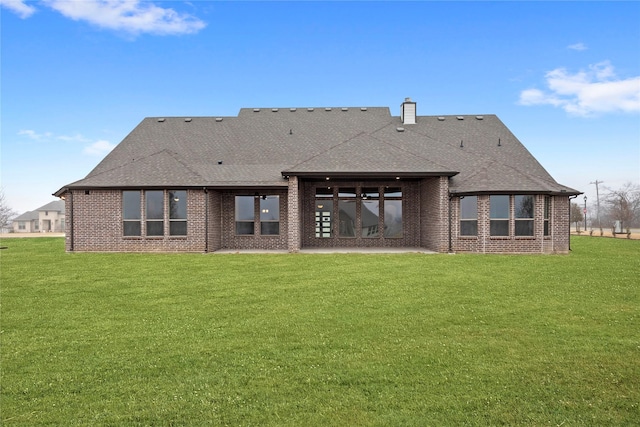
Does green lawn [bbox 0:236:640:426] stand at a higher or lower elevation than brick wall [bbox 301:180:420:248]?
lower

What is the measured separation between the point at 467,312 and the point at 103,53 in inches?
972

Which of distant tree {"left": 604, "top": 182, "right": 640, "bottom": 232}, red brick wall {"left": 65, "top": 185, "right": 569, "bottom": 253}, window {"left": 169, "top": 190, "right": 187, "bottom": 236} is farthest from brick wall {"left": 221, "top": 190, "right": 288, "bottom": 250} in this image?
distant tree {"left": 604, "top": 182, "right": 640, "bottom": 232}

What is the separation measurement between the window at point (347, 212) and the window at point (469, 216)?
550 centimetres

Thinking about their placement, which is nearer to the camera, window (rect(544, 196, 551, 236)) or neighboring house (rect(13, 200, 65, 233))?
window (rect(544, 196, 551, 236))

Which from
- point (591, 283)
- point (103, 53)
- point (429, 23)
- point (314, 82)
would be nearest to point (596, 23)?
point (429, 23)

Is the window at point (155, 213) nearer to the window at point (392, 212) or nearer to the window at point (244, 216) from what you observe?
the window at point (244, 216)

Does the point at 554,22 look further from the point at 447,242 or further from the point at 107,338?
the point at 107,338

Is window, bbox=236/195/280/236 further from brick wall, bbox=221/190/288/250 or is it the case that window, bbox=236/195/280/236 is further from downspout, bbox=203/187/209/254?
downspout, bbox=203/187/209/254

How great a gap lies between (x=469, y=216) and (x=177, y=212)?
44.7ft

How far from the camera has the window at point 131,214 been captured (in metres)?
17.6

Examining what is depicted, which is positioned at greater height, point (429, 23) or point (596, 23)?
point (429, 23)

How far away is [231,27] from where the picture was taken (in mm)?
19297

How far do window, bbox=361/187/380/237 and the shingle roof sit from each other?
2.44 metres

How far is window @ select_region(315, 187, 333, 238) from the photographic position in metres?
19.7
